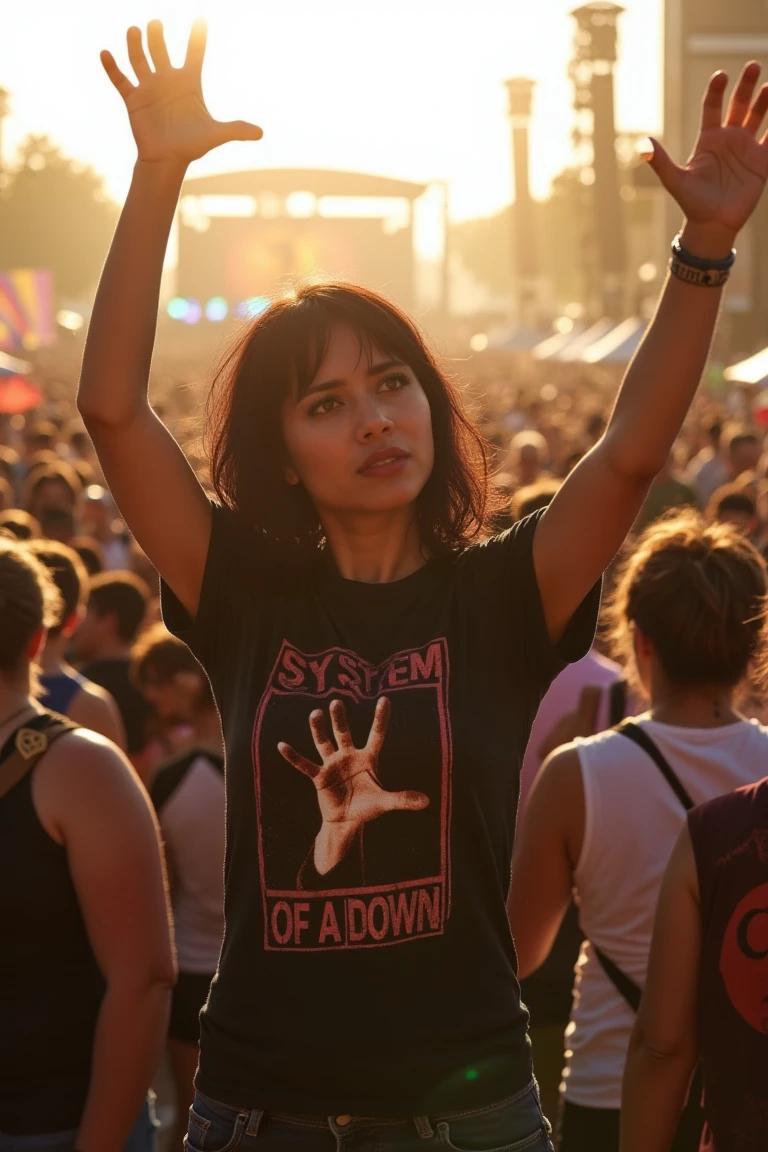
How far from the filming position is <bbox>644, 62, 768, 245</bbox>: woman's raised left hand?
2387mm

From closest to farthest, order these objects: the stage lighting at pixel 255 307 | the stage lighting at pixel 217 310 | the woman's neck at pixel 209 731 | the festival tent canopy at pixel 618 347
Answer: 1. the stage lighting at pixel 255 307
2. the woman's neck at pixel 209 731
3. the festival tent canopy at pixel 618 347
4. the stage lighting at pixel 217 310

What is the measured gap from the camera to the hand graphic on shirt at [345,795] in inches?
91.9

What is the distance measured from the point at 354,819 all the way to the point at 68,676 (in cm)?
289

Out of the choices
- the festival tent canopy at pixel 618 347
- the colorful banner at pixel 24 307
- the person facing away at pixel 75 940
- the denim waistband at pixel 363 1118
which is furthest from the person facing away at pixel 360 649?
the colorful banner at pixel 24 307

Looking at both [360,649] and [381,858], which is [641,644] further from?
[381,858]

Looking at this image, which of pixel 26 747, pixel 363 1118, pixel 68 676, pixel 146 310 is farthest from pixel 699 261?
pixel 68 676

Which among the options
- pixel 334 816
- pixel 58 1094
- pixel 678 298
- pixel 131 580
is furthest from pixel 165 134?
pixel 131 580

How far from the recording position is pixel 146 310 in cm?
249

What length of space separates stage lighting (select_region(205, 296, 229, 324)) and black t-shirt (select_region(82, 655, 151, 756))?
359 feet

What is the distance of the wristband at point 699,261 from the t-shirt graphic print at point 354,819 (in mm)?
677

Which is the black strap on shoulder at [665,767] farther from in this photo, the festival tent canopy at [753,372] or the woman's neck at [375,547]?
the festival tent canopy at [753,372]

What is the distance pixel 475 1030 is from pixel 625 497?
73 centimetres

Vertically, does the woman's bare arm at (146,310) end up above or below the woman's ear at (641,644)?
above

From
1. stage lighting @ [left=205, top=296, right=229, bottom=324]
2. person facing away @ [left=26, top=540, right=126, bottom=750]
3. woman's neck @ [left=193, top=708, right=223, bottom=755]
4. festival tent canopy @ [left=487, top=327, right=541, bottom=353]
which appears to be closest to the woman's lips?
person facing away @ [left=26, top=540, right=126, bottom=750]
